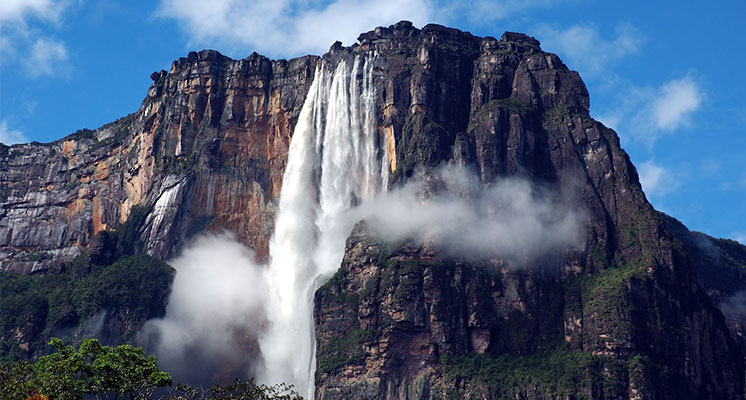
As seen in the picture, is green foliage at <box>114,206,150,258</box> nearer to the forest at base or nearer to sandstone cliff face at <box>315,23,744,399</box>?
sandstone cliff face at <box>315,23,744,399</box>

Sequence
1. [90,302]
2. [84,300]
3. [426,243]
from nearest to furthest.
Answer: [426,243], [90,302], [84,300]

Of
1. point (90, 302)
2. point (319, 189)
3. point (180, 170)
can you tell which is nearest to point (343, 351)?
point (319, 189)

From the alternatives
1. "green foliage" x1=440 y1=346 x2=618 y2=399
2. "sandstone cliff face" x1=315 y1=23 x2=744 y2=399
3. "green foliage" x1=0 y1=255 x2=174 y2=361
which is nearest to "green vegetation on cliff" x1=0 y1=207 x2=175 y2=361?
"green foliage" x1=0 y1=255 x2=174 y2=361

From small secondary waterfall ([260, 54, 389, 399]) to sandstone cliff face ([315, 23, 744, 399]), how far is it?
3992 mm

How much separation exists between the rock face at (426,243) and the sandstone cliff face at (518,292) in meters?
0.22

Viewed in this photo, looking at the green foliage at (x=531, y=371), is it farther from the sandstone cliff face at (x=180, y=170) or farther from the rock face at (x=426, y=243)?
the sandstone cliff face at (x=180, y=170)

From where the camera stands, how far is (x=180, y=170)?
538 feet

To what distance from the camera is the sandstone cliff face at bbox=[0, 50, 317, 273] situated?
6412 inches

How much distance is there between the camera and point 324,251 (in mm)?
158125

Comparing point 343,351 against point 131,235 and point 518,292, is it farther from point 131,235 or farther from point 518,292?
point 131,235

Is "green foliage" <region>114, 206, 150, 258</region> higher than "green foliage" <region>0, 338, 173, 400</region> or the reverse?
higher

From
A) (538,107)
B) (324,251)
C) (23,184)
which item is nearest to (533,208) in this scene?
(538,107)

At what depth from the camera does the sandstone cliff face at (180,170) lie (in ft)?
534

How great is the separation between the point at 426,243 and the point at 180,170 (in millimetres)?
40169
